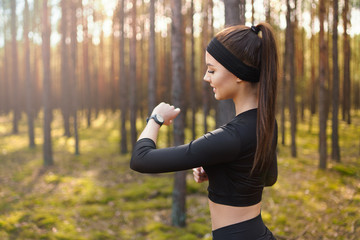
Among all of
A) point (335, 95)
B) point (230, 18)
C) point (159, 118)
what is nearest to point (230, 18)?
point (230, 18)

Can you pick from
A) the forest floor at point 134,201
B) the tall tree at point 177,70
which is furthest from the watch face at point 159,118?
the forest floor at point 134,201

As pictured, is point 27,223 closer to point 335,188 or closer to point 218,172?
point 218,172

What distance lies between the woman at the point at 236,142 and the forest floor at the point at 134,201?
532 cm

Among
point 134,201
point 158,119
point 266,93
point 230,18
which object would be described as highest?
point 230,18

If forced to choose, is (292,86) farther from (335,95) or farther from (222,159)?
(222,159)

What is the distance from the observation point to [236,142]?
143 cm

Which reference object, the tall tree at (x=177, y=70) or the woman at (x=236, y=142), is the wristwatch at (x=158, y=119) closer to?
the woman at (x=236, y=142)

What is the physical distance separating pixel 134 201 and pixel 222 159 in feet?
25.6

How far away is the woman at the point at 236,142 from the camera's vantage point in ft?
4.69

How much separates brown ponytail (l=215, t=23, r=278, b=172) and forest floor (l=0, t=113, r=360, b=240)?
5.52 metres

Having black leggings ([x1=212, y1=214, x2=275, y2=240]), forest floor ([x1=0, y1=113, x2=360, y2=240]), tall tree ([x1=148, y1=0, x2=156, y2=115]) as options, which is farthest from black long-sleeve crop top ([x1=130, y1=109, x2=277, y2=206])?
tall tree ([x1=148, y1=0, x2=156, y2=115])

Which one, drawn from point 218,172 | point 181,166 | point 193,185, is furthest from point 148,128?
point 193,185

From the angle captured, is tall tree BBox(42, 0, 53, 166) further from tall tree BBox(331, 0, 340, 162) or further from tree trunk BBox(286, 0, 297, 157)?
tall tree BBox(331, 0, 340, 162)

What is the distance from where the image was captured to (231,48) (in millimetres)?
1512
